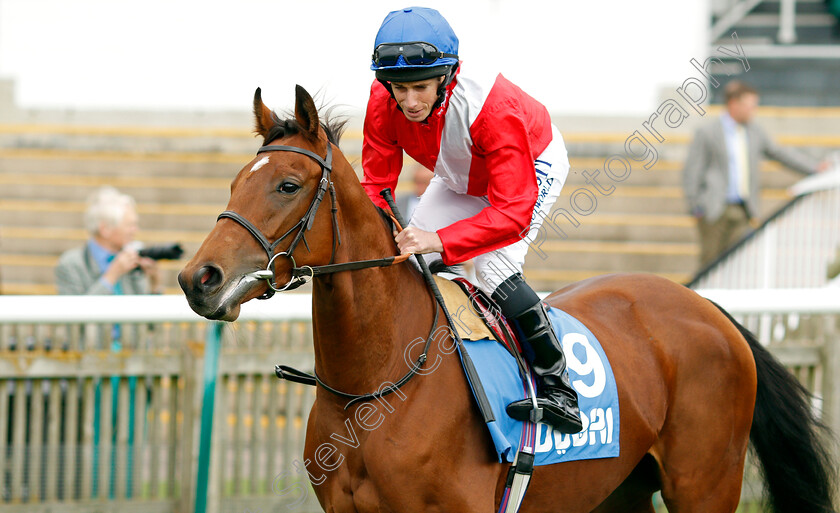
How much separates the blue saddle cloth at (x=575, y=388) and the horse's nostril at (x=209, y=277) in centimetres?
96

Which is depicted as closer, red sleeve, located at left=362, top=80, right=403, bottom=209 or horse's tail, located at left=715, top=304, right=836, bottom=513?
red sleeve, located at left=362, top=80, right=403, bottom=209

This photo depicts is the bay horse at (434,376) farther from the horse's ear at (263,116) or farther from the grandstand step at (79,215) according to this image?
the grandstand step at (79,215)

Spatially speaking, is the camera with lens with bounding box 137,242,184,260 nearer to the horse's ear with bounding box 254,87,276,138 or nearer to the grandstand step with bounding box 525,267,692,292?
the horse's ear with bounding box 254,87,276,138

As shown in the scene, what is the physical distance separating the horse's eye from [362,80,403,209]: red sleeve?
589 millimetres

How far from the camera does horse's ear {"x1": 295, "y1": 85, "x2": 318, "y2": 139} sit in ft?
8.73

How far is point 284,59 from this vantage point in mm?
10523

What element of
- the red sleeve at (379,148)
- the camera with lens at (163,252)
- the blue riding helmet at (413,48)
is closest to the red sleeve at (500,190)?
the blue riding helmet at (413,48)

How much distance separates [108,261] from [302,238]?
285cm

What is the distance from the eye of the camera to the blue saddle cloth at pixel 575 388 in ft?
9.86

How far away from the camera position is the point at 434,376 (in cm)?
294

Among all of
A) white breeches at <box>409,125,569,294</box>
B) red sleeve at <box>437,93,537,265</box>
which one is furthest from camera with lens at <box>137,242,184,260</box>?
red sleeve at <box>437,93,537,265</box>

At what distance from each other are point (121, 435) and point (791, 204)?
5139 millimetres

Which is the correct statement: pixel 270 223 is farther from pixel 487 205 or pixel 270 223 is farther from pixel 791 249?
pixel 791 249

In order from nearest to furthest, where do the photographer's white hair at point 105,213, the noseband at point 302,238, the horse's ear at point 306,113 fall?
the noseband at point 302,238
the horse's ear at point 306,113
the photographer's white hair at point 105,213
